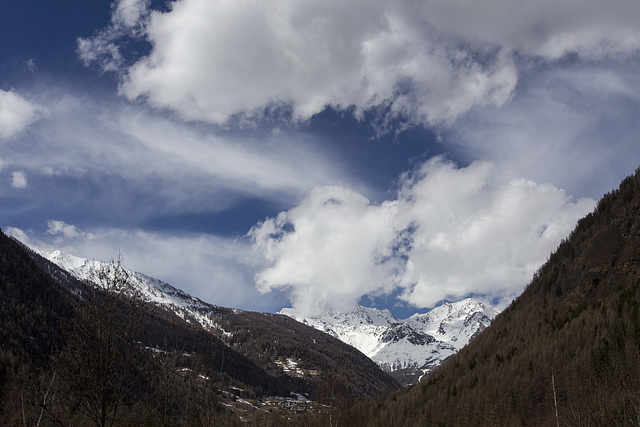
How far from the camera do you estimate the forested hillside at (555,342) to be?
86.9m

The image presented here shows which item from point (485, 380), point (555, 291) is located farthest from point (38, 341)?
point (555, 291)

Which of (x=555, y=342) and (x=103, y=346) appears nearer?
(x=103, y=346)

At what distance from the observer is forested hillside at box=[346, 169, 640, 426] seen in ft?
285

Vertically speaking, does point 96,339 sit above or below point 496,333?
below

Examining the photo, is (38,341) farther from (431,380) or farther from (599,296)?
(599,296)

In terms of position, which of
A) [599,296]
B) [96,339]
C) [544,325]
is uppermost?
[599,296]

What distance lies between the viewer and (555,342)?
100688 mm

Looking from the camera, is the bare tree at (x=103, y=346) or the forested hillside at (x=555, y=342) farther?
the forested hillside at (x=555, y=342)

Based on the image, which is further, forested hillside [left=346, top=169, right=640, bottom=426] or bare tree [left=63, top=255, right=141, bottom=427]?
forested hillside [left=346, top=169, right=640, bottom=426]

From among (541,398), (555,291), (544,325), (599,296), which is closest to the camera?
(541,398)

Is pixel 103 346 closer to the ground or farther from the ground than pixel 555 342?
closer to the ground

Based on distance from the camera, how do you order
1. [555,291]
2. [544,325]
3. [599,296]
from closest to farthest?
[599,296]
[544,325]
[555,291]

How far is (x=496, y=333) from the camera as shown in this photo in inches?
5733

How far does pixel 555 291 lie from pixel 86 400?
145 meters
